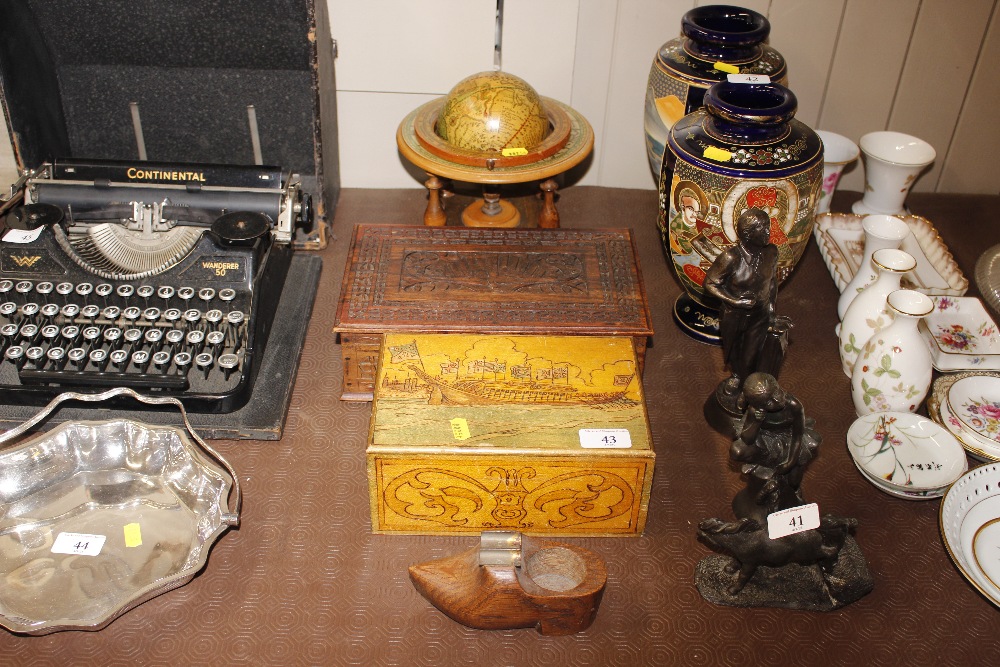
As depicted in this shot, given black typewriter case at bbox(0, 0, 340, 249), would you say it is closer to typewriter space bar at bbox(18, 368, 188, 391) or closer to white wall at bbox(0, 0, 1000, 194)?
white wall at bbox(0, 0, 1000, 194)

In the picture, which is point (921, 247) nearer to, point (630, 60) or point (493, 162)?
point (630, 60)

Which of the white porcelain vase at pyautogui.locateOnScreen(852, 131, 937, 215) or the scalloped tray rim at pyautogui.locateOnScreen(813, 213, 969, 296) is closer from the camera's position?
the scalloped tray rim at pyautogui.locateOnScreen(813, 213, 969, 296)

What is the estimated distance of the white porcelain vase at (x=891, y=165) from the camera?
364 cm

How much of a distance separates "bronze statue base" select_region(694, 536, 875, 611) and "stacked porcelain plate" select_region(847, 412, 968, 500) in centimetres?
34

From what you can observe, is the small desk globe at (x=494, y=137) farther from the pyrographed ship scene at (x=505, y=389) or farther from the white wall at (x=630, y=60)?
the pyrographed ship scene at (x=505, y=389)

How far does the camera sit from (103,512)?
2594 millimetres

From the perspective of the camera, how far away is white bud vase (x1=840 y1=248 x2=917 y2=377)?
2.90 meters

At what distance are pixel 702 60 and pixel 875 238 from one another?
88cm

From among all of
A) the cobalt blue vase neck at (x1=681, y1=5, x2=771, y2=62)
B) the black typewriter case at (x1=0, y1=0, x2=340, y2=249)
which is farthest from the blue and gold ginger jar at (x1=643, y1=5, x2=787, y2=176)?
the black typewriter case at (x1=0, y1=0, x2=340, y2=249)

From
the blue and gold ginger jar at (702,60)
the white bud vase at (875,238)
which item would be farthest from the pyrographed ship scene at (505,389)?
the blue and gold ginger jar at (702,60)

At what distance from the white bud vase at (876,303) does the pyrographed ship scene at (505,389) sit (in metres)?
0.79

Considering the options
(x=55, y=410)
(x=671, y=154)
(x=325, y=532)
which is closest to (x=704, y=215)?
(x=671, y=154)

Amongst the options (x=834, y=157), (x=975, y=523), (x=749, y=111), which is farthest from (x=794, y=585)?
(x=834, y=157)

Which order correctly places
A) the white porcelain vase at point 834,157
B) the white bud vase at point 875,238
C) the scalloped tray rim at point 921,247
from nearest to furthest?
the white bud vase at point 875,238, the scalloped tray rim at point 921,247, the white porcelain vase at point 834,157
